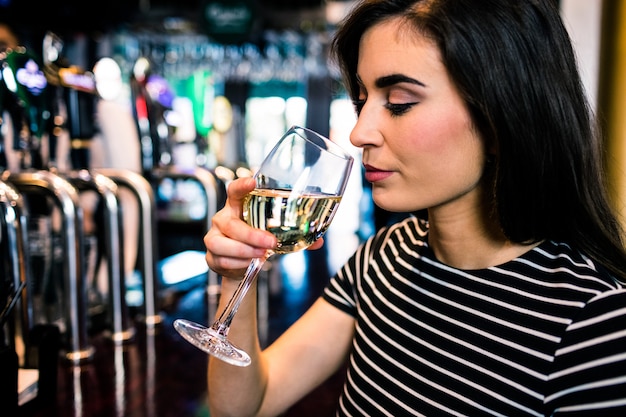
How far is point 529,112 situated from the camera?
0.95 m

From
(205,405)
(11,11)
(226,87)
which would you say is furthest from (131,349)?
(226,87)

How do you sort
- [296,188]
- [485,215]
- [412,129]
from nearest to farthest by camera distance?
[296,188] < [412,129] < [485,215]

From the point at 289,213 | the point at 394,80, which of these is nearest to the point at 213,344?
the point at 289,213

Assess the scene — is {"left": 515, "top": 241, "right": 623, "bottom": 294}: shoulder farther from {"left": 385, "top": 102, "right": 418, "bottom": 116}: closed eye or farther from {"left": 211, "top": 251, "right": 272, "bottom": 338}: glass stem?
{"left": 211, "top": 251, "right": 272, "bottom": 338}: glass stem

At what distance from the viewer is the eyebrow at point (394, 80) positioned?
3.10ft

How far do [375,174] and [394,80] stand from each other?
0.16m

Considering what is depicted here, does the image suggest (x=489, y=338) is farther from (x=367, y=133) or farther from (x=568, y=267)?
(x=367, y=133)

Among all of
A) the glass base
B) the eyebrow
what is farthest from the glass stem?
the eyebrow

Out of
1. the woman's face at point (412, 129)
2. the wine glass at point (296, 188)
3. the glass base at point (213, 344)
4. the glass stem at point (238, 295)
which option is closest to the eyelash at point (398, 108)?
the woman's face at point (412, 129)

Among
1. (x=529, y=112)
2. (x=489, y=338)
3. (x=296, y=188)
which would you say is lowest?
(x=489, y=338)

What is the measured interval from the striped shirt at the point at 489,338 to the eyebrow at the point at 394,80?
35cm

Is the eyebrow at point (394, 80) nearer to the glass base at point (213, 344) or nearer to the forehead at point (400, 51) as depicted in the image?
the forehead at point (400, 51)

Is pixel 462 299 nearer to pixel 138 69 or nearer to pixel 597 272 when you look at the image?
pixel 597 272

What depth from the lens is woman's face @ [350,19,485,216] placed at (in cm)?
95
